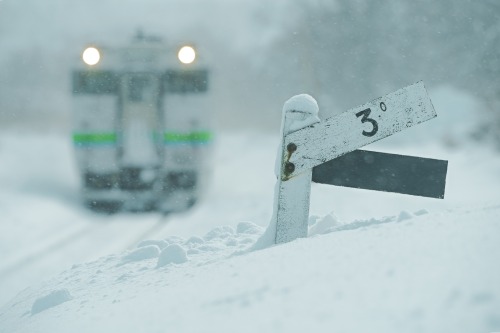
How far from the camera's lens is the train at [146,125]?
941 cm

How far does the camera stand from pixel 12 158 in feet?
62.7

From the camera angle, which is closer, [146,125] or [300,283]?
[300,283]

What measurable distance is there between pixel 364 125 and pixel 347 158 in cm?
22

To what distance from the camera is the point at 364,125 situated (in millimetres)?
3408

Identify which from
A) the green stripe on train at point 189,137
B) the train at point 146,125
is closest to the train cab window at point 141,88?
the train at point 146,125

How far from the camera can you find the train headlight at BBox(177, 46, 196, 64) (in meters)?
9.56

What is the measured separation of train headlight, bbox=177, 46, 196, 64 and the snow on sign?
20.5 ft

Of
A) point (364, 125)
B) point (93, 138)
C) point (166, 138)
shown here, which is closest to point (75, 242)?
point (93, 138)

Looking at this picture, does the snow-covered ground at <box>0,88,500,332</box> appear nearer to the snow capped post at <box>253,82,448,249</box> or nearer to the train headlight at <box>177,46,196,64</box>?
the snow capped post at <box>253,82,448,249</box>

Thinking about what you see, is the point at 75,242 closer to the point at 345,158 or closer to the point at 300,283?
the point at 345,158

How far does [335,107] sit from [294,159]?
2879 cm

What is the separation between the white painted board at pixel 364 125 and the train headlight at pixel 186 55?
6.41 meters

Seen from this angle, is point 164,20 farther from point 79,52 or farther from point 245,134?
point 79,52

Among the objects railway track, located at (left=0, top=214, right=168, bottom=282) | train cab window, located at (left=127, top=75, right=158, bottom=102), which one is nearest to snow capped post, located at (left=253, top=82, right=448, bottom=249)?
railway track, located at (left=0, top=214, right=168, bottom=282)
